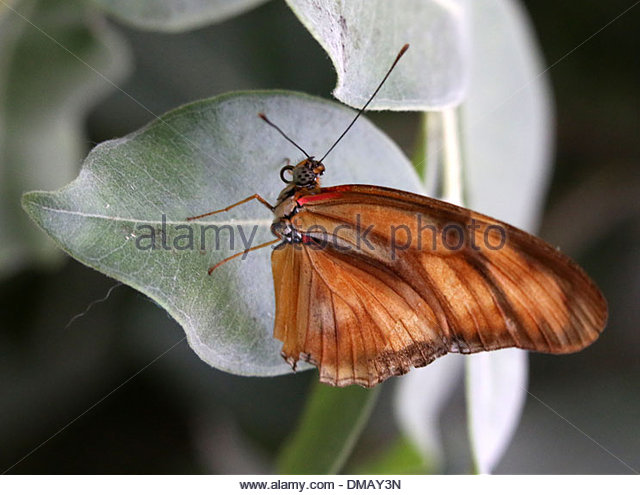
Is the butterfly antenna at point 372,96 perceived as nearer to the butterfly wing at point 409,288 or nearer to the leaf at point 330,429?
the butterfly wing at point 409,288

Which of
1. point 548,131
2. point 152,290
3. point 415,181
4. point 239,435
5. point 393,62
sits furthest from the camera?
point 239,435

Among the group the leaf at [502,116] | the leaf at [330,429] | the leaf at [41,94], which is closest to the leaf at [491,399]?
the leaf at [330,429]

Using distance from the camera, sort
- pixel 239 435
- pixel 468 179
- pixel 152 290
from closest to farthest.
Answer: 1. pixel 152 290
2. pixel 468 179
3. pixel 239 435

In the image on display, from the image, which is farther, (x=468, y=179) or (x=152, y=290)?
(x=468, y=179)

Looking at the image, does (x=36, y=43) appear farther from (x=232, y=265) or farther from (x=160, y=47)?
(x=232, y=265)

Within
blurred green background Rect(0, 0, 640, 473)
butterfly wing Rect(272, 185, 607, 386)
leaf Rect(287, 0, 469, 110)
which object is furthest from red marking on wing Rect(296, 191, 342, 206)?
blurred green background Rect(0, 0, 640, 473)

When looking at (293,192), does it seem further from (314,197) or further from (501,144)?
(501,144)
